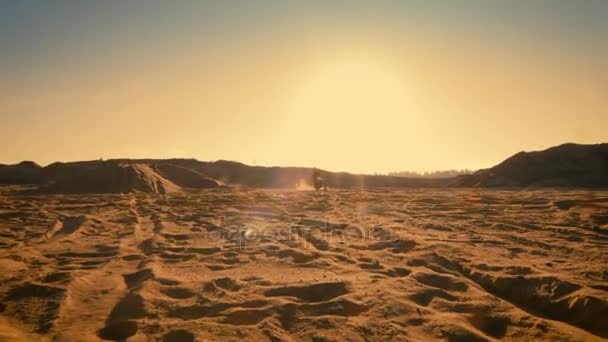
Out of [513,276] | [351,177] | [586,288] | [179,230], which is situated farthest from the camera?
[351,177]

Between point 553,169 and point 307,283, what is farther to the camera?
point 553,169

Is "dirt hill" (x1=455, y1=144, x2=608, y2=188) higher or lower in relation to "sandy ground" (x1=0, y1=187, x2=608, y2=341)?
higher

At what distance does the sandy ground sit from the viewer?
8.52ft

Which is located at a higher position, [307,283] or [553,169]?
[553,169]

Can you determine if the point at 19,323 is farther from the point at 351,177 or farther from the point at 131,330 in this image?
the point at 351,177

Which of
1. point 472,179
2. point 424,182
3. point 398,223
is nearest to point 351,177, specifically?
point 424,182

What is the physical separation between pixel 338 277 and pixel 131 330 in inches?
72.0

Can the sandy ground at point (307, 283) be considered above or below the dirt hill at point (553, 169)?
below

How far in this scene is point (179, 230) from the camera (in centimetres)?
678

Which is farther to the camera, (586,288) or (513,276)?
(513,276)

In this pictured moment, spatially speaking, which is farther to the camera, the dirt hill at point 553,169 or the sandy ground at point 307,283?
the dirt hill at point 553,169

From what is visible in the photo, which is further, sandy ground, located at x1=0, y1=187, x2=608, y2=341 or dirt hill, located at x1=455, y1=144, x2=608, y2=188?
dirt hill, located at x1=455, y1=144, x2=608, y2=188

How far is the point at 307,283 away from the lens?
11.6ft

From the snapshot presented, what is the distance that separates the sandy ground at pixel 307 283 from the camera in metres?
2.60
